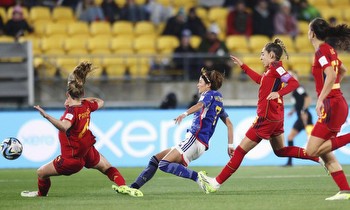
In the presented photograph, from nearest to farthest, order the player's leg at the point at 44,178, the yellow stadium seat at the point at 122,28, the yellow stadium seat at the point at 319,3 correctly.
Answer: the player's leg at the point at 44,178 → the yellow stadium seat at the point at 122,28 → the yellow stadium seat at the point at 319,3

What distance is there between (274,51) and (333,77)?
1.70 meters

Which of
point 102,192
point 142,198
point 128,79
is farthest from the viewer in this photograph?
point 128,79

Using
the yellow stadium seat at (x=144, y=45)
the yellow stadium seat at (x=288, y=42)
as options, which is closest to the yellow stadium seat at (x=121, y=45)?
the yellow stadium seat at (x=144, y=45)

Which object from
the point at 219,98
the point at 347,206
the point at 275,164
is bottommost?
the point at 275,164

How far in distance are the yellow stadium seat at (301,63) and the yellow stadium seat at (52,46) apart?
17.6 feet

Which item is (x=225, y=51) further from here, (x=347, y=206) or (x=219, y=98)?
(x=347, y=206)

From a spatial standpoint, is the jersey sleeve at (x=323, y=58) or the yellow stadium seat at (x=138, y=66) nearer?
the jersey sleeve at (x=323, y=58)

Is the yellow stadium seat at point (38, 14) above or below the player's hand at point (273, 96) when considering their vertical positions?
above

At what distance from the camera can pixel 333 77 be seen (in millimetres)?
10430

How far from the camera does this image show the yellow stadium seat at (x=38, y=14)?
22812 millimetres

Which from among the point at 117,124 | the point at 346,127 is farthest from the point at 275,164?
the point at 117,124

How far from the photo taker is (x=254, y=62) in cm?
2191

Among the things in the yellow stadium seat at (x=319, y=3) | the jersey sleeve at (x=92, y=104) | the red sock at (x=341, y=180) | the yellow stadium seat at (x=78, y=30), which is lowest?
the red sock at (x=341, y=180)

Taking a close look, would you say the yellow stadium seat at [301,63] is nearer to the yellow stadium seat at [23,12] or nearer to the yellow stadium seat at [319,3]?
the yellow stadium seat at [319,3]
